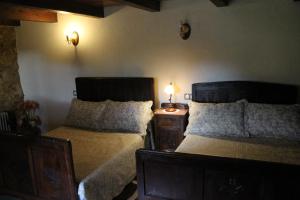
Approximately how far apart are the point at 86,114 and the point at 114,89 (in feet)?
1.75

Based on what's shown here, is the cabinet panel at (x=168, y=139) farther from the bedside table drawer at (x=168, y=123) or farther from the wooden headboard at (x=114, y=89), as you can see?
the wooden headboard at (x=114, y=89)

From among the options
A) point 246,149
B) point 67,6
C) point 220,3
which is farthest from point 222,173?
point 67,6

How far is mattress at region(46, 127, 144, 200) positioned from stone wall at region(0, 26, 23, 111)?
54.5 inches

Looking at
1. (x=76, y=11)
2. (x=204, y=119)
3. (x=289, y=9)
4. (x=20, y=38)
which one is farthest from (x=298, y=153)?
(x=20, y=38)

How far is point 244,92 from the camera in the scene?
3.06 m

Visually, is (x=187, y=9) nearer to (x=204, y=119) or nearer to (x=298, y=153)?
(x=204, y=119)

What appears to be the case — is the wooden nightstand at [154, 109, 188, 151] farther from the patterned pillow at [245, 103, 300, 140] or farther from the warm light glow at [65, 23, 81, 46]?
the warm light glow at [65, 23, 81, 46]

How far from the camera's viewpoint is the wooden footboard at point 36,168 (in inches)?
83.0

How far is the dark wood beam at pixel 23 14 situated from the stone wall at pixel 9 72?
0.88m

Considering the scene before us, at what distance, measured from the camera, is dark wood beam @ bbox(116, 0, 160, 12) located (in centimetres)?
262

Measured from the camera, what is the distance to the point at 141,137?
3.17m

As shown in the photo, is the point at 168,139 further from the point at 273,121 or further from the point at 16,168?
the point at 16,168

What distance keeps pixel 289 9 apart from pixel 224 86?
1047mm

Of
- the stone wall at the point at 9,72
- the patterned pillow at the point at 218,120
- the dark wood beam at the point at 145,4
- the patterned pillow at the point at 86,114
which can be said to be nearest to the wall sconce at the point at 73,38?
the patterned pillow at the point at 86,114
